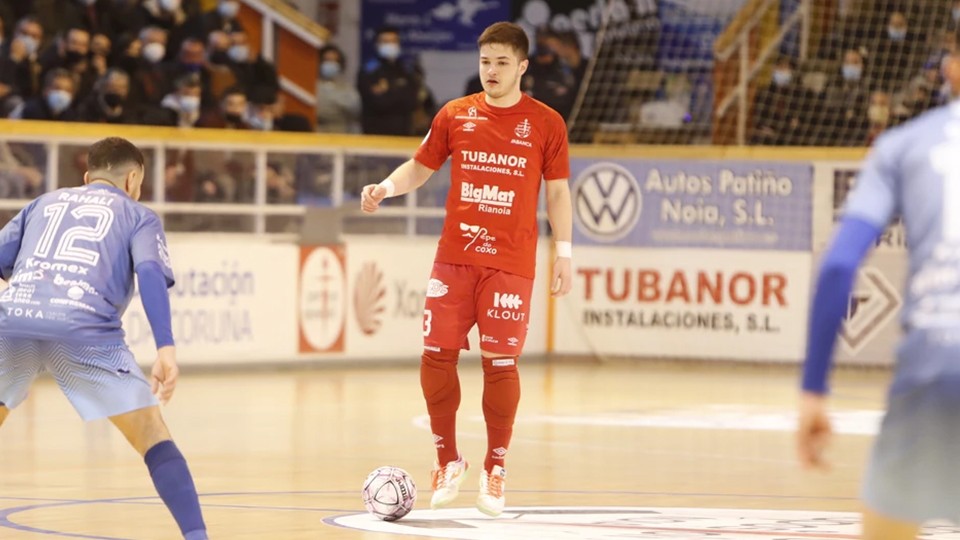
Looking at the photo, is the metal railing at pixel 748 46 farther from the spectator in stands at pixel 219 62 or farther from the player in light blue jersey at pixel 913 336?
the player in light blue jersey at pixel 913 336

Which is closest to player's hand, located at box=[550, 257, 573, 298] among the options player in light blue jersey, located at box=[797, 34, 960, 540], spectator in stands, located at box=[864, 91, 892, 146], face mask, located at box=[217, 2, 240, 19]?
player in light blue jersey, located at box=[797, 34, 960, 540]

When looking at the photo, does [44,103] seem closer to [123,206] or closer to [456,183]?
[456,183]

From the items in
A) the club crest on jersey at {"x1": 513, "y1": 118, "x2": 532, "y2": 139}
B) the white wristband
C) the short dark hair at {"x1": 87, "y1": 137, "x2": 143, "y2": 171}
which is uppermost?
the club crest on jersey at {"x1": 513, "y1": 118, "x2": 532, "y2": 139}

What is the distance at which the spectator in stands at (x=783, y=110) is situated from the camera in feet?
65.6

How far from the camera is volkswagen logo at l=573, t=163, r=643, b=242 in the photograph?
64.2 feet

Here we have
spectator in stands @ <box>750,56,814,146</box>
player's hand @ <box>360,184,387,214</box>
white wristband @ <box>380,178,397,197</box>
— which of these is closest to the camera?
player's hand @ <box>360,184,387,214</box>

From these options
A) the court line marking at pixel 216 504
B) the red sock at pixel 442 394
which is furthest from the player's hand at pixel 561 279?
the court line marking at pixel 216 504

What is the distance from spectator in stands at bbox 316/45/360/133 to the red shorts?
12538mm

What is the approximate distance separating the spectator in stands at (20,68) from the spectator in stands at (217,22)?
83.4 inches

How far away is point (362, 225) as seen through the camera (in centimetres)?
1852

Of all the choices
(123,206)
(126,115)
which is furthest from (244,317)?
(123,206)

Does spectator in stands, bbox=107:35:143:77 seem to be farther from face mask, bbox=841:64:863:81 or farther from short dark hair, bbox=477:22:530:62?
→ short dark hair, bbox=477:22:530:62

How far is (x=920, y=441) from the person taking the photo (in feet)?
13.5

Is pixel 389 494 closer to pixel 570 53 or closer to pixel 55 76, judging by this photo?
pixel 55 76
